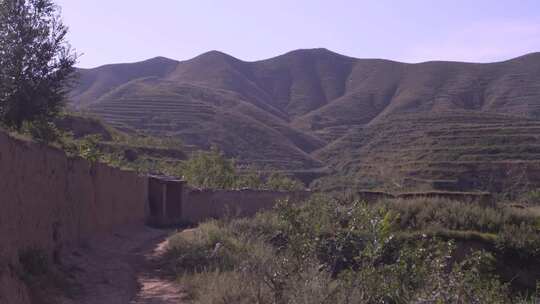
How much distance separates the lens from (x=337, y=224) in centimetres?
1237

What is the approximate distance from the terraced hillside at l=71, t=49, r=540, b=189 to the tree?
3188cm

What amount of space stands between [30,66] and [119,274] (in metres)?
7.07

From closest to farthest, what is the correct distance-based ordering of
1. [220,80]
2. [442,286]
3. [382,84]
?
1. [442,286]
2. [382,84]
3. [220,80]

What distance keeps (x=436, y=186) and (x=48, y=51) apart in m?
32.8

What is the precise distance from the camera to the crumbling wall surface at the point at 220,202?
30.6 meters

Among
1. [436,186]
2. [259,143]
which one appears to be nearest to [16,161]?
[436,186]

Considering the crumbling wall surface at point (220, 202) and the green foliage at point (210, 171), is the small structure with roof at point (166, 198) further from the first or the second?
the green foliage at point (210, 171)

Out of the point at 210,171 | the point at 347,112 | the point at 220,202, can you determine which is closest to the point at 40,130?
the point at 220,202

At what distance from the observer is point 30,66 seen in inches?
725

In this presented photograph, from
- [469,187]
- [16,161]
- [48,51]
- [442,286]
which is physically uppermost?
[48,51]

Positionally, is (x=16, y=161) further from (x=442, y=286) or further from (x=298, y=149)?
(x=298, y=149)

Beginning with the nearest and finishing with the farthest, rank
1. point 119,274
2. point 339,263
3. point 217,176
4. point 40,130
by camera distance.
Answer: point 339,263, point 119,274, point 40,130, point 217,176

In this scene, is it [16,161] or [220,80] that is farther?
[220,80]

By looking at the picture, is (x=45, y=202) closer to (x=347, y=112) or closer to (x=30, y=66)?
(x=30, y=66)
